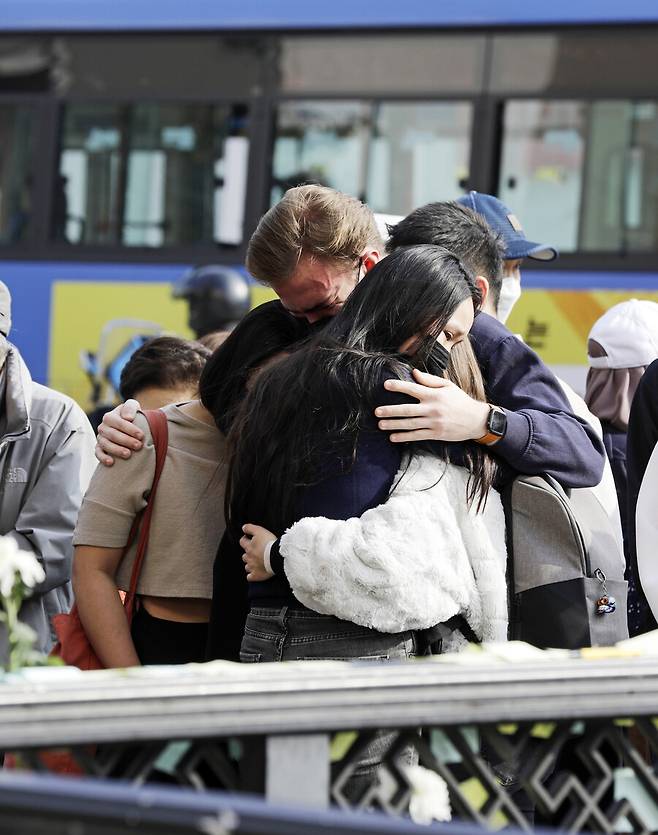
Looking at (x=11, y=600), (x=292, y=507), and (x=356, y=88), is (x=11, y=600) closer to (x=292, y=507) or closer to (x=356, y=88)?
(x=292, y=507)

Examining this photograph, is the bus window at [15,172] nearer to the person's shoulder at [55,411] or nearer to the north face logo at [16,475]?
the person's shoulder at [55,411]

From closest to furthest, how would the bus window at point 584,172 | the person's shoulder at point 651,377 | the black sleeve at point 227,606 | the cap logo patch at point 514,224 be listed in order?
the black sleeve at point 227,606
the person's shoulder at point 651,377
the cap logo patch at point 514,224
the bus window at point 584,172

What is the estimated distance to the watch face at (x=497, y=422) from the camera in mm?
2496

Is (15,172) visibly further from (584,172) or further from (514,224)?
(514,224)

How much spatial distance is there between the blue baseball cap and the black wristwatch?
977 mm

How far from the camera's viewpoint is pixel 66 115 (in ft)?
32.0

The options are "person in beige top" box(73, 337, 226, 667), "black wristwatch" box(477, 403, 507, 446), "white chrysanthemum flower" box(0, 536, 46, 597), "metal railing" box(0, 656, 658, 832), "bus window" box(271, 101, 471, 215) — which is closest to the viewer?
"metal railing" box(0, 656, 658, 832)

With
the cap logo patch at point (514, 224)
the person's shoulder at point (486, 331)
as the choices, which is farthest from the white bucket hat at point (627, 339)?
the person's shoulder at point (486, 331)

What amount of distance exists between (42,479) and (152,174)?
637 centimetres

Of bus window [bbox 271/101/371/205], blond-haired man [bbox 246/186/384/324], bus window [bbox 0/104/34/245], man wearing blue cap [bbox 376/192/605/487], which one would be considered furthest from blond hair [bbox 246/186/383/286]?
bus window [bbox 0/104/34/245]

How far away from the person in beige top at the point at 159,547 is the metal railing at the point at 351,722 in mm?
1083

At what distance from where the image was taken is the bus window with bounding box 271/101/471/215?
8977 mm

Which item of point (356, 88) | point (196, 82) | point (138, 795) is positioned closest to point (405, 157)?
point (356, 88)

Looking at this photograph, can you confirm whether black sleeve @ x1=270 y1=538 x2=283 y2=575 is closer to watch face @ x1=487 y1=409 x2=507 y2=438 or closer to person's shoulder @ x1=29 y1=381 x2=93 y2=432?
watch face @ x1=487 y1=409 x2=507 y2=438
